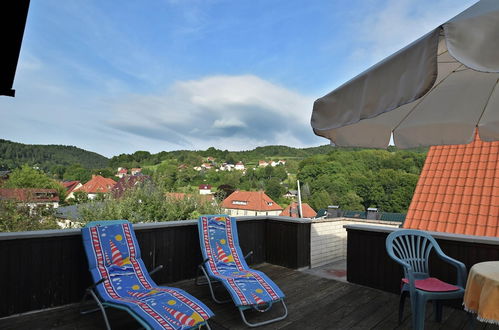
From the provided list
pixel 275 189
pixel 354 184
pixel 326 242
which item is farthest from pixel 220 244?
pixel 354 184

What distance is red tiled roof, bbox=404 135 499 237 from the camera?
4793mm

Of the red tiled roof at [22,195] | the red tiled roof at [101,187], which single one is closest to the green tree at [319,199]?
the red tiled roof at [101,187]

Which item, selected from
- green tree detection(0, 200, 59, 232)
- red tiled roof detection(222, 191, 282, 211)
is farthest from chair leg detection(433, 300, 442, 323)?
red tiled roof detection(222, 191, 282, 211)

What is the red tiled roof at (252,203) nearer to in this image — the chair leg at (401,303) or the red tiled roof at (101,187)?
the red tiled roof at (101,187)

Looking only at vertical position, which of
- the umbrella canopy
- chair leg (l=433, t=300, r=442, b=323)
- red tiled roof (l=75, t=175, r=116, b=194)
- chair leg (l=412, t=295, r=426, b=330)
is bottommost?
chair leg (l=433, t=300, r=442, b=323)

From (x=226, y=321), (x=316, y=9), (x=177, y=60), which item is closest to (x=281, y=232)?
(x=226, y=321)

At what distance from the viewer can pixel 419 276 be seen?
3.06m

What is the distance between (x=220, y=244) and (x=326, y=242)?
2411 mm

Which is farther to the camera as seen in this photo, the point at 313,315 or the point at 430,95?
the point at 313,315

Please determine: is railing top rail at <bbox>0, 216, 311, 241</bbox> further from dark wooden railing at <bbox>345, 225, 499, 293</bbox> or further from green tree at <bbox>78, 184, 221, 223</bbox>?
green tree at <bbox>78, 184, 221, 223</bbox>

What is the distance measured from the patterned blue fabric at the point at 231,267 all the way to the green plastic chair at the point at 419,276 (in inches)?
46.8

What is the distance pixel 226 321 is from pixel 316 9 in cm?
818

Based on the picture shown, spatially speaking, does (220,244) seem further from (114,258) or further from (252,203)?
(252,203)

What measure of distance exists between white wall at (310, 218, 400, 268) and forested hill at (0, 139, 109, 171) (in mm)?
12410
